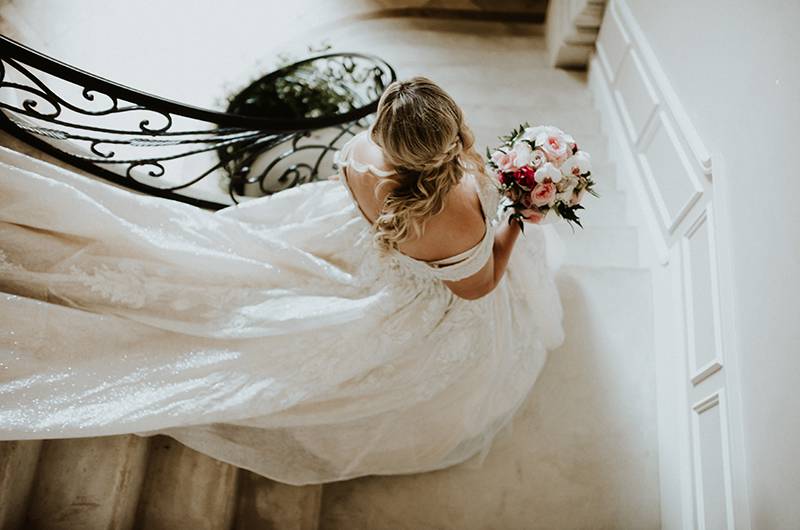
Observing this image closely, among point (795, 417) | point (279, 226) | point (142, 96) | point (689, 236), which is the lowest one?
point (795, 417)

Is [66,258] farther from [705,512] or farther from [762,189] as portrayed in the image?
[705,512]

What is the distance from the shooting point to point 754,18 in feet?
6.31

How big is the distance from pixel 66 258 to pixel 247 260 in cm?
53

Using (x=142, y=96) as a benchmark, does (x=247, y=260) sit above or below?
below

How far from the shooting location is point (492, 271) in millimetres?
1900

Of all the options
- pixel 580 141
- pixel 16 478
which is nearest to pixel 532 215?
pixel 16 478

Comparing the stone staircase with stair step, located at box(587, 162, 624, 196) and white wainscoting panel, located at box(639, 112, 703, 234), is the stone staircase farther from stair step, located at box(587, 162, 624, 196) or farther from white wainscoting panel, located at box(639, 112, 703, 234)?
white wainscoting panel, located at box(639, 112, 703, 234)

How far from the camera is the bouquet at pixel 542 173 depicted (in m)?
1.79

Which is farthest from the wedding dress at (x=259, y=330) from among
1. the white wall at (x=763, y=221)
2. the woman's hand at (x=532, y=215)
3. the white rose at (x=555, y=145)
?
the white wall at (x=763, y=221)

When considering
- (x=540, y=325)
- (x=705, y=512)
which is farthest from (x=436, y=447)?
(x=705, y=512)

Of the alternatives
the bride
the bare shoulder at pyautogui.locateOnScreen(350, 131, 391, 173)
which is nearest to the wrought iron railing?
the bride

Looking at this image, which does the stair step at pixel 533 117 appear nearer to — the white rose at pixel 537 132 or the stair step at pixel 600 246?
the stair step at pixel 600 246

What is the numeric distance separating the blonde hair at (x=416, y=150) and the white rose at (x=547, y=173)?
256 millimetres

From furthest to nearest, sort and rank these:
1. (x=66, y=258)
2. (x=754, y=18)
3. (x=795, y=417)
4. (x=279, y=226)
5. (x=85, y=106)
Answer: (x=85, y=106), (x=279, y=226), (x=754, y=18), (x=66, y=258), (x=795, y=417)
